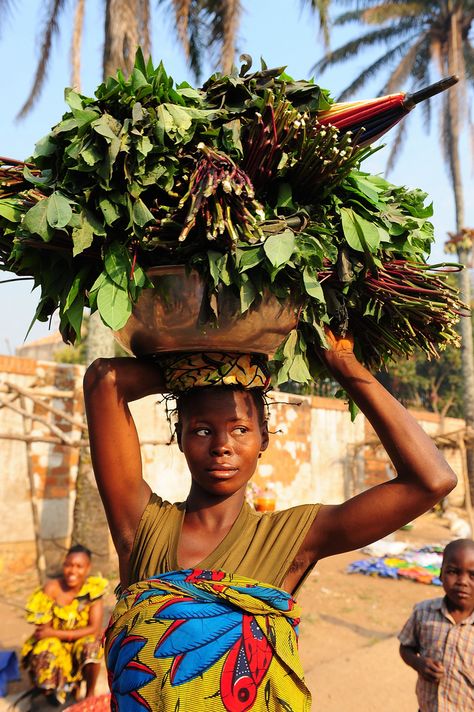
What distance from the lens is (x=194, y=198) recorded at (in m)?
1.37

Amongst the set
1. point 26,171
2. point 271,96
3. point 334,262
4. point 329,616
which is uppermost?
point 271,96

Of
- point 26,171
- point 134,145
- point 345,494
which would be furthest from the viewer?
point 345,494

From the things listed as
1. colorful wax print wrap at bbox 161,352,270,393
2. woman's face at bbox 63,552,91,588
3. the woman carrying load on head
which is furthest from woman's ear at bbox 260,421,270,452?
woman's face at bbox 63,552,91,588

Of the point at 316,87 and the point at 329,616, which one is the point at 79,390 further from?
the point at 316,87

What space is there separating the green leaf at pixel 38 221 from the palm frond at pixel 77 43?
774cm

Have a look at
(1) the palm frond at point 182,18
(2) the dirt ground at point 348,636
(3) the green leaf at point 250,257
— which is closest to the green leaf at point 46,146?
(3) the green leaf at point 250,257

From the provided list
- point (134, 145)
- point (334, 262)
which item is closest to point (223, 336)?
point (334, 262)

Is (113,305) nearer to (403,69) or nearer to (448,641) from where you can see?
(448,641)

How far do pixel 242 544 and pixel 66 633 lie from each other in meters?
3.50

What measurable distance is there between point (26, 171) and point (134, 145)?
0.29m

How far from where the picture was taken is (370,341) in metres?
1.95

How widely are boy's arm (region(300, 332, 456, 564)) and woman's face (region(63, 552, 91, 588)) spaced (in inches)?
140

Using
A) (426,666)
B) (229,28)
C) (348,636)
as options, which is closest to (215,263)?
(426,666)

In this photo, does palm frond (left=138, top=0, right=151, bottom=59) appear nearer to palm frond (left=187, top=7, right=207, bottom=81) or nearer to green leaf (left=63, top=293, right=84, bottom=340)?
palm frond (left=187, top=7, right=207, bottom=81)
